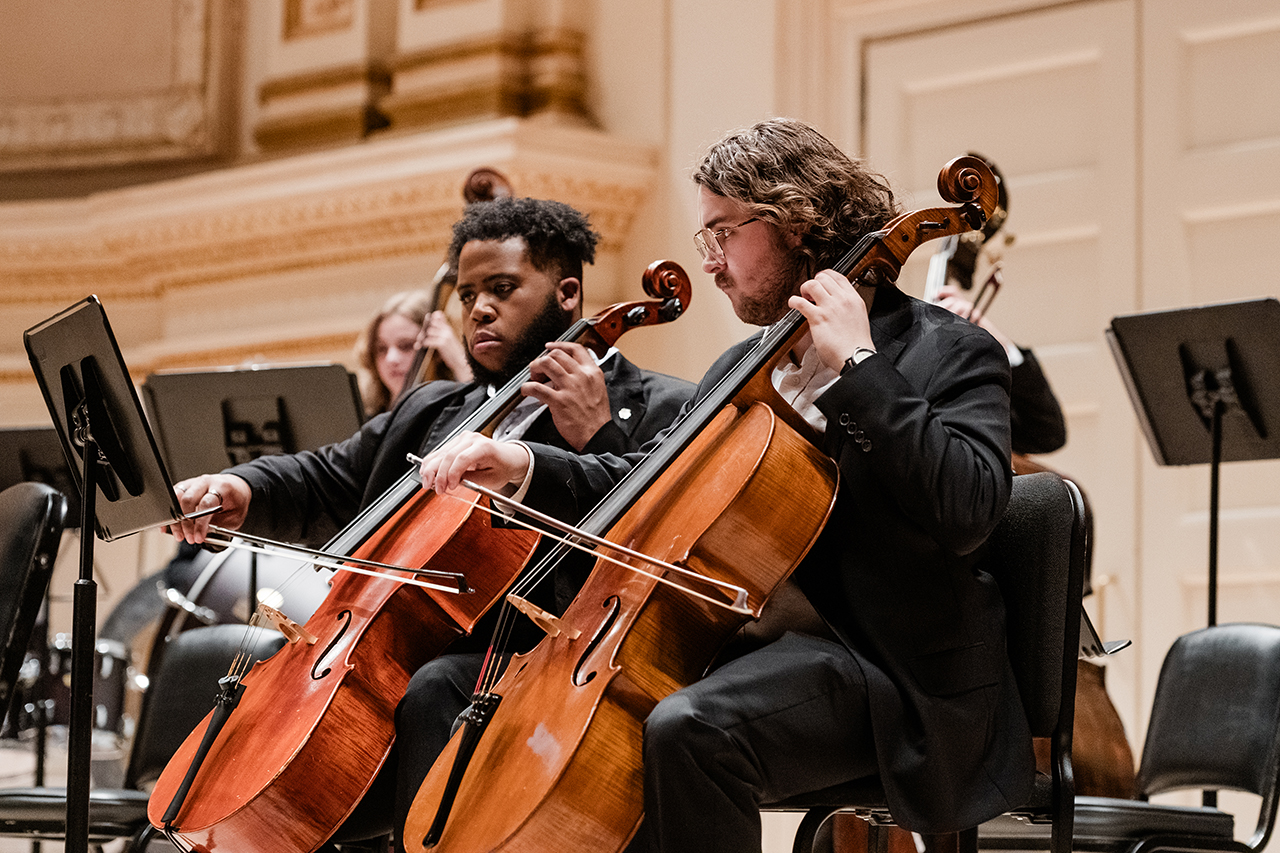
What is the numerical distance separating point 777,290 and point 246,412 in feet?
5.01

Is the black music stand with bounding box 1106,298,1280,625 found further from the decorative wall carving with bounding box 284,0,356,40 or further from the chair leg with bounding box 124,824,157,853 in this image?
the decorative wall carving with bounding box 284,0,356,40

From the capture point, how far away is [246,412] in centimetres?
325

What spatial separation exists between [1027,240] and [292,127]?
240cm

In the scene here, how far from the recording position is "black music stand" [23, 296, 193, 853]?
2025 millimetres

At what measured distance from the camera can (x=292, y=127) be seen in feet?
16.9

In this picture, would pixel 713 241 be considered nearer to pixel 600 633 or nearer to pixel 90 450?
pixel 600 633

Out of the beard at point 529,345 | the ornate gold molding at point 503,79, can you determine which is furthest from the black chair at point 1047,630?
the ornate gold molding at point 503,79

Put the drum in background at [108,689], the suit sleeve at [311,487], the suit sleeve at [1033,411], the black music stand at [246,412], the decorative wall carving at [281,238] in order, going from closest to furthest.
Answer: the suit sleeve at [311,487] < the black music stand at [246,412] < the suit sleeve at [1033,411] < the drum in background at [108,689] < the decorative wall carving at [281,238]

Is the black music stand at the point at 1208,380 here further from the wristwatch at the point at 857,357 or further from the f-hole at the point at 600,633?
the f-hole at the point at 600,633

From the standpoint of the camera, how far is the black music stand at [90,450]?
2.03 metres

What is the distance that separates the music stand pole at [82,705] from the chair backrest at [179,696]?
60 centimetres

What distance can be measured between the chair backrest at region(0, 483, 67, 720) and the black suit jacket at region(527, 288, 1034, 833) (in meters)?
1.15

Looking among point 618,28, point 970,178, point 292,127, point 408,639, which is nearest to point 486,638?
point 408,639

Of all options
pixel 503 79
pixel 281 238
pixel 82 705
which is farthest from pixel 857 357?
pixel 281 238
